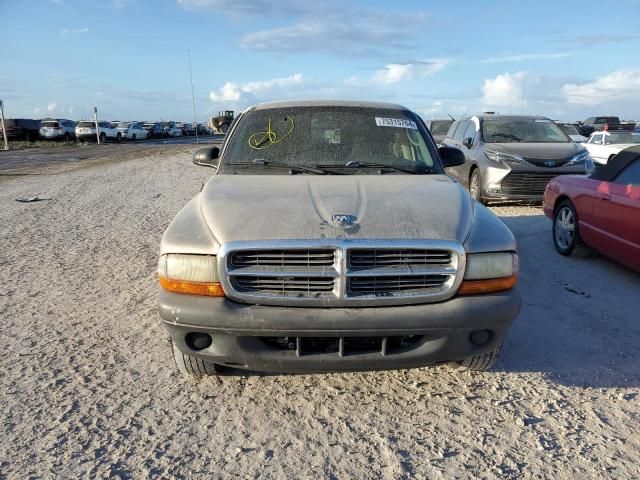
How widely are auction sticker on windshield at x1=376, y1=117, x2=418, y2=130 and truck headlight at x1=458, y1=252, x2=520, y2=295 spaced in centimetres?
188

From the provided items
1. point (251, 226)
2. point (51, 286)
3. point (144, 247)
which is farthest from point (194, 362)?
point (144, 247)

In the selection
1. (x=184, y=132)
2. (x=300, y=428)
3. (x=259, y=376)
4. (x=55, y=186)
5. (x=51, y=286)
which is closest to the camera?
(x=300, y=428)

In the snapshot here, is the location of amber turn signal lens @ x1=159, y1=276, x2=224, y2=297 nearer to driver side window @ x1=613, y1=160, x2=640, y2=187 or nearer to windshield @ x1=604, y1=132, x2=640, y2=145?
driver side window @ x1=613, y1=160, x2=640, y2=187

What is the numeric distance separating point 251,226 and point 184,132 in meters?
62.3

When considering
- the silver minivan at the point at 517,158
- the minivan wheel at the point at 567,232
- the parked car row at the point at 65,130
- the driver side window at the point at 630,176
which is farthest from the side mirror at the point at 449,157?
the parked car row at the point at 65,130

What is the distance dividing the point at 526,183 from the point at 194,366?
299 inches

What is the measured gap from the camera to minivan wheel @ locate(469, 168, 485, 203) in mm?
9512

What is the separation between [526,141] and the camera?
9.92 metres

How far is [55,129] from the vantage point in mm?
37094

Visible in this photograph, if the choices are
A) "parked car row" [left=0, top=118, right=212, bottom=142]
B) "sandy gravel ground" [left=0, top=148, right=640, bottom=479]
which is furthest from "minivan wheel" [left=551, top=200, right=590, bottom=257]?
"parked car row" [left=0, top=118, right=212, bottom=142]

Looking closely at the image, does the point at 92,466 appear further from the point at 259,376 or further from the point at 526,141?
the point at 526,141

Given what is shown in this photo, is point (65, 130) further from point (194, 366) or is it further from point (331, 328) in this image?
point (331, 328)

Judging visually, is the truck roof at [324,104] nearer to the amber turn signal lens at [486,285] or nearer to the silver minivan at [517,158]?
the amber turn signal lens at [486,285]

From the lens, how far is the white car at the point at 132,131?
4406 cm
